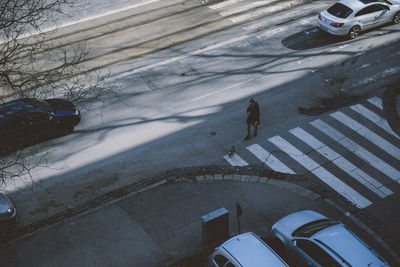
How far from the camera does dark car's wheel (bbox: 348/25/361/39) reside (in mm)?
21828

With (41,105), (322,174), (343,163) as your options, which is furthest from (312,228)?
(41,105)

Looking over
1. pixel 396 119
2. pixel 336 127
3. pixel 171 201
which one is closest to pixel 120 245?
pixel 171 201

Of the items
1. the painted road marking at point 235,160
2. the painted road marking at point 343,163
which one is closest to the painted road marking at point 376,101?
the painted road marking at point 343,163

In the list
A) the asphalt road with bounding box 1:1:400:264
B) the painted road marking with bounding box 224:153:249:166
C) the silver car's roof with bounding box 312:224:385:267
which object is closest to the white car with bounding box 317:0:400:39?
the asphalt road with bounding box 1:1:400:264

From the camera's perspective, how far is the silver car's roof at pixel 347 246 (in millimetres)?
10391

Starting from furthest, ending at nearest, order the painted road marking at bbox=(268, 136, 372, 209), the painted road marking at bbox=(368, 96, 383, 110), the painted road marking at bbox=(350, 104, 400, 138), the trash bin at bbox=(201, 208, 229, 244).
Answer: the painted road marking at bbox=(368, 96, 383, 110)
the painted road marking at bbox=(350, 104, 400, 138)
the painted road marking at bbox=(268, 136, 372, 209)
the trash bin at bbox=(201, 208, 229, 244)

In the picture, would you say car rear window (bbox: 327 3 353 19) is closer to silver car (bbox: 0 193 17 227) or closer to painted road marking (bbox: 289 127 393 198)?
painted road marking (bbox: 289 127 393 198)

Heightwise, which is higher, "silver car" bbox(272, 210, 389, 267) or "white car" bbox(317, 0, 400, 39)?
"white car" bbox(317, 0, 400, 39)

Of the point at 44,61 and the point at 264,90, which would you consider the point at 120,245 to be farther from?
the point at 44,61

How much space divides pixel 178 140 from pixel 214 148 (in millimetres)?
1425

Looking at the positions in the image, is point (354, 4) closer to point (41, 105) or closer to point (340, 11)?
point (340, 11)

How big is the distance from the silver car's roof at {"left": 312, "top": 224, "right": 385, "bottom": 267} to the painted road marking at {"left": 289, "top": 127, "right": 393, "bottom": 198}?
11.5ft

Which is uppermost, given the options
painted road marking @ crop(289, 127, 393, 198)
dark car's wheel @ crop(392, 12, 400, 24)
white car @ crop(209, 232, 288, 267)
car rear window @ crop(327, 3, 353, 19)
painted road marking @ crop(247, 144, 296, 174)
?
car rear window @ crop(327, 3, 353, 19)

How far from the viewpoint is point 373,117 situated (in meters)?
17.1
